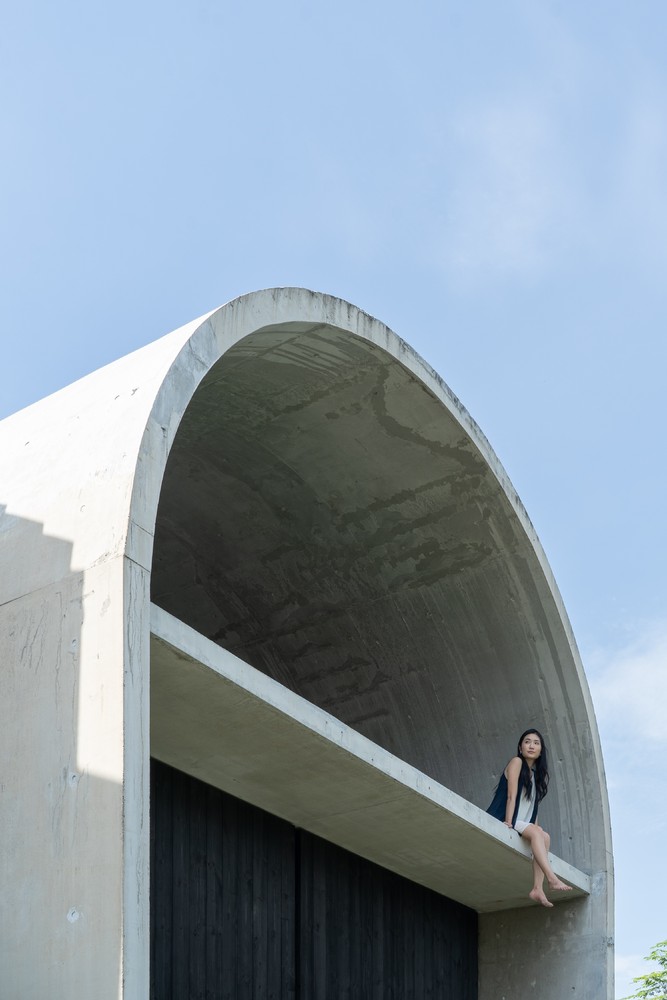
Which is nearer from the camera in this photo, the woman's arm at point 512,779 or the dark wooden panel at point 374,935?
the dark wooden panel at point 374,935

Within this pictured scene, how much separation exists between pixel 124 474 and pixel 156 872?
333cm

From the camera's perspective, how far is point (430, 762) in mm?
12898

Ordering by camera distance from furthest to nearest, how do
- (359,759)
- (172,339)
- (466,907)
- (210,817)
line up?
(466,907), (210,817), (359,759), (172,339)

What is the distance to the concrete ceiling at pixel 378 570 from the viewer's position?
11.2m

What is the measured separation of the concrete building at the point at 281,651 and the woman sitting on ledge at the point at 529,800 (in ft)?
0.50

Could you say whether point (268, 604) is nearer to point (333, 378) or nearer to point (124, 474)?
point (333, 378)

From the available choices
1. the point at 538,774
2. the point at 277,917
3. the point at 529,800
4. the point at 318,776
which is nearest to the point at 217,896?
the point at 277,917

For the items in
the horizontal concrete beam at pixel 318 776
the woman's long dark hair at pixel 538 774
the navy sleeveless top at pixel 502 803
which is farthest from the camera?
the woman's long dark hair at pixel 538 774

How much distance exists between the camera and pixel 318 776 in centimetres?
1005

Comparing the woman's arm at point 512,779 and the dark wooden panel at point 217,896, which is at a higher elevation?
the woman's arm at point 512,779

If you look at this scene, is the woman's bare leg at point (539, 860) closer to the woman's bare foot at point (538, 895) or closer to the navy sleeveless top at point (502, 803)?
the woman's bare foot at point (538, 895)

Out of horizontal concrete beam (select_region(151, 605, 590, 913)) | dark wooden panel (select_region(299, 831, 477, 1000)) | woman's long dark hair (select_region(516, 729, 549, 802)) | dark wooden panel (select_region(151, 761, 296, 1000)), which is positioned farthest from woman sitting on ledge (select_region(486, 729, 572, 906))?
dark wooden panel (select_region(151, 761, 296, 1000))

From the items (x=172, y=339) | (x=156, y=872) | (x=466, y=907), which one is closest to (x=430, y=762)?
(x=466, y=907)

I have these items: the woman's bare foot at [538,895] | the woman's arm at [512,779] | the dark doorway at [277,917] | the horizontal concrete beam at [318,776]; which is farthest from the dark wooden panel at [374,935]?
the woman's bare foot at [538,895]
